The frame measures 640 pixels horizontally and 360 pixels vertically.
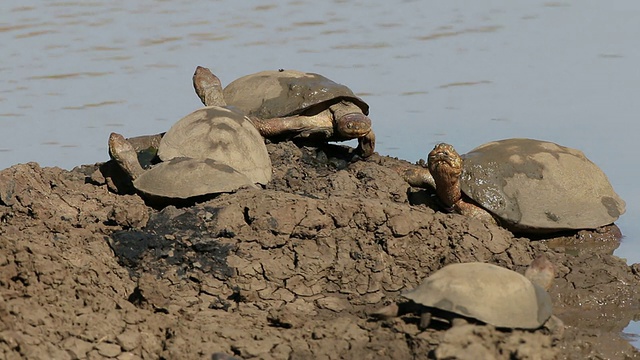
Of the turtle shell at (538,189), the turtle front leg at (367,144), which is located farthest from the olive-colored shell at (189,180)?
the turtle shell at (538,189)

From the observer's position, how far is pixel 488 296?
6559 mm

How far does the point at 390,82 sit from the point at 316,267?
7.35 m

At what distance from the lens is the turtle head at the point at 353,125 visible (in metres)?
10.6

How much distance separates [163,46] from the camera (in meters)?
17.1

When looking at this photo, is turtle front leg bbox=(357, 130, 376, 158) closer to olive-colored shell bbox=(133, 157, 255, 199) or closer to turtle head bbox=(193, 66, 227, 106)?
turtle head bbox=(193, 66, 227, 106)

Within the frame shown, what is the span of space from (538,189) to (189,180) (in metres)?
3.06

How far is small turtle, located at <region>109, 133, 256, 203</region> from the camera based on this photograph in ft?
27.9

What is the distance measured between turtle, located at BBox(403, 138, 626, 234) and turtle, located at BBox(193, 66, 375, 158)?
1.05 meters

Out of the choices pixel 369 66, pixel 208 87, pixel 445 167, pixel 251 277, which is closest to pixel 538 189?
pixel 445 167

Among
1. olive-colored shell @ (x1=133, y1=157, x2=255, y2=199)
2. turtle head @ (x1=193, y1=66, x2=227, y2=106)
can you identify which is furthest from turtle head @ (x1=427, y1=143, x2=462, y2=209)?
turtle head @ (x1=193, y1=66, x2=227, y2=106)

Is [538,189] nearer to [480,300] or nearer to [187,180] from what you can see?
[187,180]

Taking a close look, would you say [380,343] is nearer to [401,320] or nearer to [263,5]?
[401,320]

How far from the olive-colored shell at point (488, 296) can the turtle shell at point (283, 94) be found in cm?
441

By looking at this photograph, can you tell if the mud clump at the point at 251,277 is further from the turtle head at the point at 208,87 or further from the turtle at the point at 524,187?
the turtle head at the point at 208,87
